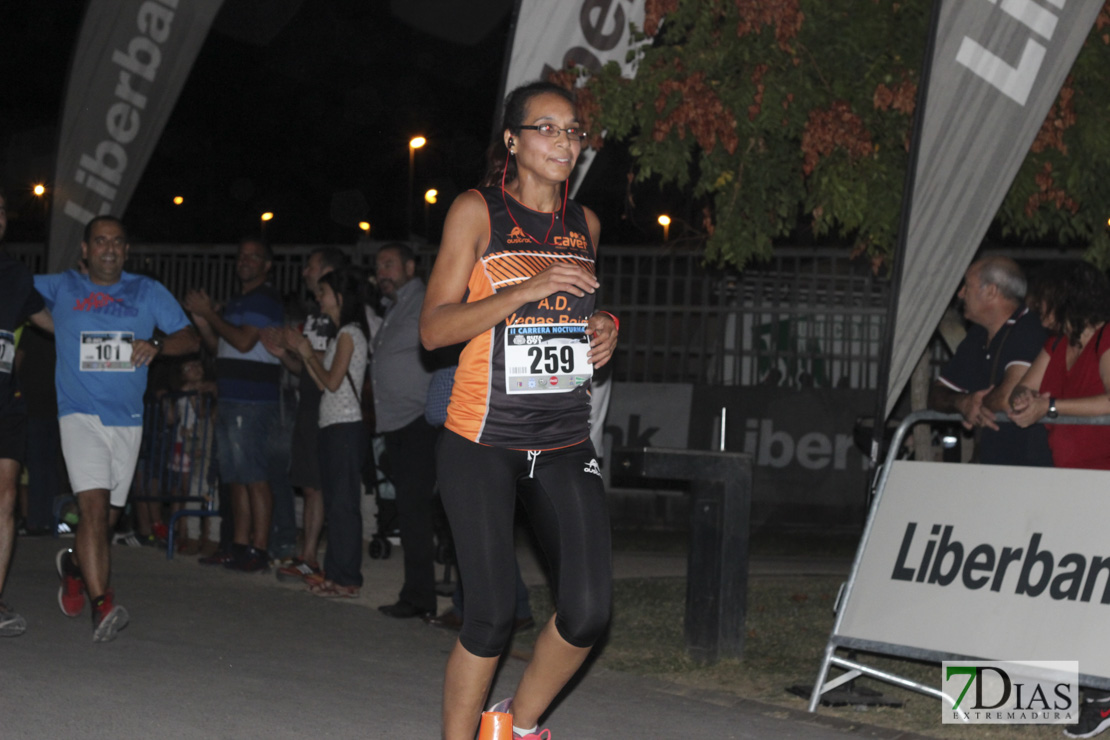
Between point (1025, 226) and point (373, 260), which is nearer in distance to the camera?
point (1025, 226)

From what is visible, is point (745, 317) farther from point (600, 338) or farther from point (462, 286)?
point (462, 286)

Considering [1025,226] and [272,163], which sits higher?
[272,163]

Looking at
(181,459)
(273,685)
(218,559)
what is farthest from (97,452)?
(181,459)

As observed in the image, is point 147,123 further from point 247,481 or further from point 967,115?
point 967,115

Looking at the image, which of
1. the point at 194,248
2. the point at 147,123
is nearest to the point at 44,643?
the point at 147,123

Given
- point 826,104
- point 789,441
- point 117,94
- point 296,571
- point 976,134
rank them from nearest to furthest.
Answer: point 976,134 → point 826,104 → point 296,571 → point 117,94 → point 789,441

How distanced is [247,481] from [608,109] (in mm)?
3775

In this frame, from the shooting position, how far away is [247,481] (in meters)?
9.20

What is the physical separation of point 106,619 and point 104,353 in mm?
1380

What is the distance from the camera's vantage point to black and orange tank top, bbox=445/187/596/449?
3916mm

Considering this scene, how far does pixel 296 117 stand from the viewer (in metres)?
49.2

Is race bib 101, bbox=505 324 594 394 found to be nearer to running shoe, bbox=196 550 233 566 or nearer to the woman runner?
the woman runner

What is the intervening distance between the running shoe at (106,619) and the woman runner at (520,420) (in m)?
2.95

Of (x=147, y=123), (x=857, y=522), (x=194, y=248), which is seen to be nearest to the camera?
(x=147, y=123)
